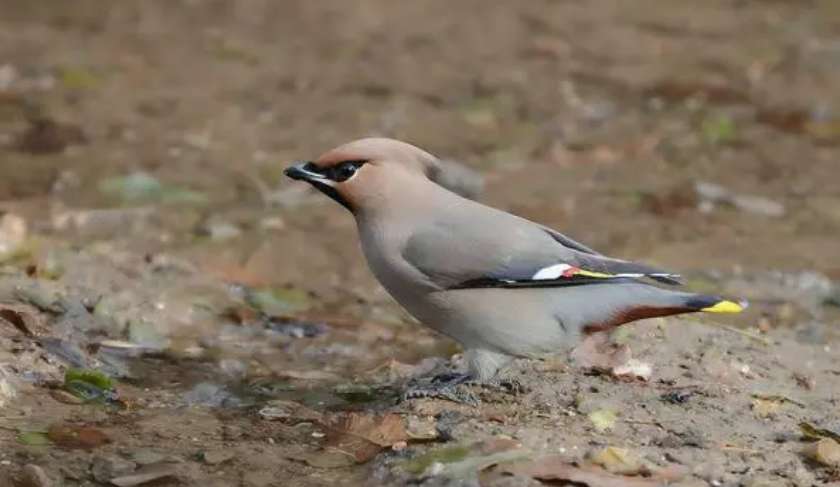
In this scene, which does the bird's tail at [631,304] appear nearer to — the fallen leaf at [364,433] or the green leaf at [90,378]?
the fallen leaf at [364,433]

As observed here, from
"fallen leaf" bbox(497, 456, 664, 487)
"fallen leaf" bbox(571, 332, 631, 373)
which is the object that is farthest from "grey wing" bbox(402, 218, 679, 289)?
"fallen leaf" bbox(497, 456, 664, 487)

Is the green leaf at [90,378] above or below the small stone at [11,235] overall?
below

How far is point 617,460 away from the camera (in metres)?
4.20

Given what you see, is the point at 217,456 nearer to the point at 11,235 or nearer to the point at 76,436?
the point at 76,436

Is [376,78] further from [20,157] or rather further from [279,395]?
[279,395]

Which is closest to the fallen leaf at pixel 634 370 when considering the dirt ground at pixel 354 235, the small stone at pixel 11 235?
the dirt ground at pixel 354 235

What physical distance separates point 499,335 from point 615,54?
238 inches

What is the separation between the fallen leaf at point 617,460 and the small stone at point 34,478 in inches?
52.7

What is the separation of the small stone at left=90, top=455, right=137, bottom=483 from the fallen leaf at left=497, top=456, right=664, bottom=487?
95 centimetres

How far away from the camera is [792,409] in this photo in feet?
15.7

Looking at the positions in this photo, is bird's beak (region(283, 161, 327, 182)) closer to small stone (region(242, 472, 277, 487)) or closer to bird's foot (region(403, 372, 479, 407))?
bird's foot (region(403, 372, 479, 407))

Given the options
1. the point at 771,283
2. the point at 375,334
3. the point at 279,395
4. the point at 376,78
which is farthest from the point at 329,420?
the point at 376,78

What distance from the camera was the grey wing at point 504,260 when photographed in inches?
179

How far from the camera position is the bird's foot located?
4.69 meters
